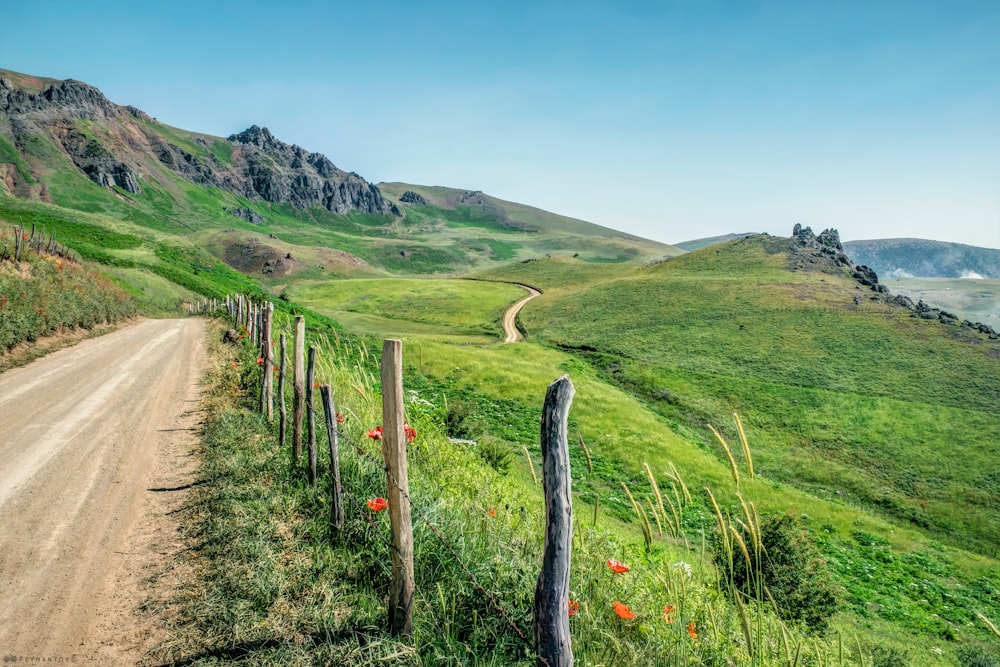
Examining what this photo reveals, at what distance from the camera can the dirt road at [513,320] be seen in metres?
57.4

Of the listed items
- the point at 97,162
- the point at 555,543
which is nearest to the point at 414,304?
the point at 555,543

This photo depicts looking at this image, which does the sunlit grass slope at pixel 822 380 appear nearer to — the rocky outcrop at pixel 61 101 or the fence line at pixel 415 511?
the fence line at pixel 415 511

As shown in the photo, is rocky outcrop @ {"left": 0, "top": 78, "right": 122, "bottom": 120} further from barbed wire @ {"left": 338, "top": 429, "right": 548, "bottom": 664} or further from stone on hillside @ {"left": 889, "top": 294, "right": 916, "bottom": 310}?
stone on hillside @ {"left": 889, "top": 294, "right": 916, "bottom": 310}

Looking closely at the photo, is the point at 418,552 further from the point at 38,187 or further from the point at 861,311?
the point at 38,187

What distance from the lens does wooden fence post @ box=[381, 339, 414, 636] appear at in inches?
178

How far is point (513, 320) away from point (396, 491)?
6247 cm

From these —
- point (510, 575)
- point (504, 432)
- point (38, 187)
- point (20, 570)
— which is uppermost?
point (38, 187)

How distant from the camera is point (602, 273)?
319ft

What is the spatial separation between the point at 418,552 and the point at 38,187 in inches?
6880

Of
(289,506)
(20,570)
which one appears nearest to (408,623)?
(289,506)

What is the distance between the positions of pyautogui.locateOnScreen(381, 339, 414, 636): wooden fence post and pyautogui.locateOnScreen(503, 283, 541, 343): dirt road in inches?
1982

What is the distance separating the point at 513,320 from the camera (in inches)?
2633

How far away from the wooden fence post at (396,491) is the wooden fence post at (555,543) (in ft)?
4.93

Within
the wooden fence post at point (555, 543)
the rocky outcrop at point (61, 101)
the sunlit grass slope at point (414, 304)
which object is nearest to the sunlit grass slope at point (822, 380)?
the sunlit grass slope at point (414, 304)
